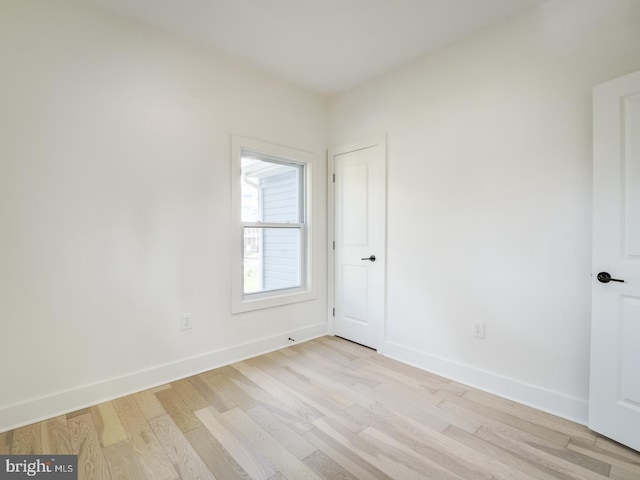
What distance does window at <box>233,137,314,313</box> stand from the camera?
113 inches

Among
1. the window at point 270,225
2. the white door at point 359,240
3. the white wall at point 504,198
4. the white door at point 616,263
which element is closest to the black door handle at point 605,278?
the white door at point 616,263

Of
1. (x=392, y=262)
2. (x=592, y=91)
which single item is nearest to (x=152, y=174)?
(x=392, y=262)

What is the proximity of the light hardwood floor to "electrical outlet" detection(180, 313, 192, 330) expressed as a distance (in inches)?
16.3

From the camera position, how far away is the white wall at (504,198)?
1.95 m

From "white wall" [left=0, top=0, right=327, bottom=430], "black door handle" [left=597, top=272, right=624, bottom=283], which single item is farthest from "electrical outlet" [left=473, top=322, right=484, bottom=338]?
"white wall" [left=0, top=0, right=327, bottom=430]

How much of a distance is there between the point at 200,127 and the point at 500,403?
10.3 feet

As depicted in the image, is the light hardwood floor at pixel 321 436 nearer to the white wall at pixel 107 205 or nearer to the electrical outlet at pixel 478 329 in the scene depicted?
the white wall at pixel 107 205

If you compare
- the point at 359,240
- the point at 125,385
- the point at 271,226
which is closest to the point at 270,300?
the point at 271,226

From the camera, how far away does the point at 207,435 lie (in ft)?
5.94

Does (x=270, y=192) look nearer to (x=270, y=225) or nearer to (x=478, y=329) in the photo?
(x=270, y=225)

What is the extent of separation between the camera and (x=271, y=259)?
3.31 metres

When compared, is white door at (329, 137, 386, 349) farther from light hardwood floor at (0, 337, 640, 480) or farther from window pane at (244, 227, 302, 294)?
light hardwood floor at (0, 337, 640, 480)

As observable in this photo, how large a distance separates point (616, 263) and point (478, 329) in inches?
38.5

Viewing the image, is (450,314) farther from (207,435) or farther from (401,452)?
(207,435)
